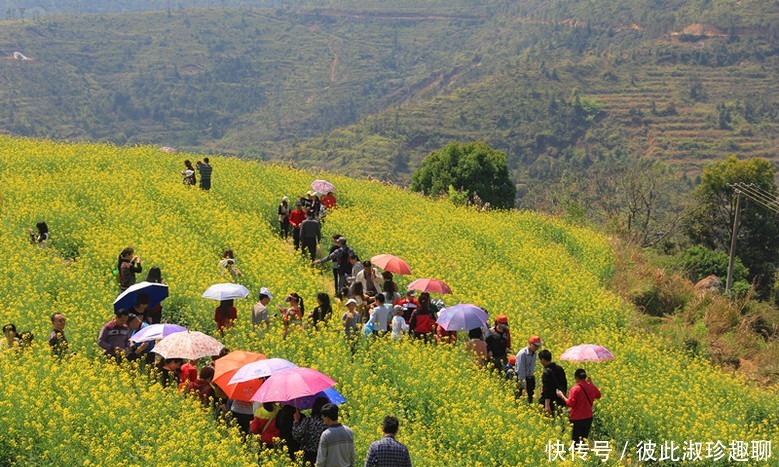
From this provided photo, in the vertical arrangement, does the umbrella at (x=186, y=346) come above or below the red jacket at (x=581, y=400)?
above

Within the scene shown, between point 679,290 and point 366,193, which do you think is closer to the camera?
point 679,290

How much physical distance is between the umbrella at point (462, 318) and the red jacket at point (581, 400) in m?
2.47

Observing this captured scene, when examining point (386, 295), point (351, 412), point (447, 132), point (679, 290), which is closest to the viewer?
point (351, 412)

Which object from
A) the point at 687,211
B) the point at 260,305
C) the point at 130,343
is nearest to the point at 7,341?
the point at 130,343

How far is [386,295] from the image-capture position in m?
16.3

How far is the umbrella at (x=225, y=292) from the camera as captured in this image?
49.3ft

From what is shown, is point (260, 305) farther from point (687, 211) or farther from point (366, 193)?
point (687, 211)

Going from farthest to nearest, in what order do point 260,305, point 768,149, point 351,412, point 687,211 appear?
1. point 768,149
2. point 687,211
3. point 260,305
4. point 351,412

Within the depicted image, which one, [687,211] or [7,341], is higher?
[7,341]

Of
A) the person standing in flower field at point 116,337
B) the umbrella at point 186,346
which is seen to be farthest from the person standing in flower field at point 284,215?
the umbrella at point 186,346

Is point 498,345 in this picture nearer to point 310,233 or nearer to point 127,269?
point 310,233

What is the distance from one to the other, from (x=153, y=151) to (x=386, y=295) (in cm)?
1842

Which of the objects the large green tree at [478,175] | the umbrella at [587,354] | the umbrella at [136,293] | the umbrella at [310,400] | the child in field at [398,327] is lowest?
the large green tree at [478,175]

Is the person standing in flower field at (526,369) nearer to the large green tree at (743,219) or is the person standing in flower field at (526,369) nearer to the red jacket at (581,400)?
the red jacket at (581,400)
